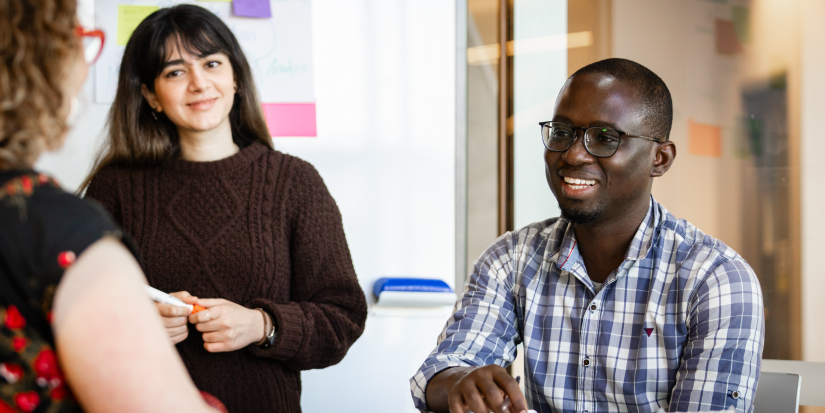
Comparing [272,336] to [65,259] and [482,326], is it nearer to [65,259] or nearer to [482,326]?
[482,326]

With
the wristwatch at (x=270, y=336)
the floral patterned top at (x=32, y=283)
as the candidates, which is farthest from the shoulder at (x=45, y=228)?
the wristwatch at (x=270, y=336)

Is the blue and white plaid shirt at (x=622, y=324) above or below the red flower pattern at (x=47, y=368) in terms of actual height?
below

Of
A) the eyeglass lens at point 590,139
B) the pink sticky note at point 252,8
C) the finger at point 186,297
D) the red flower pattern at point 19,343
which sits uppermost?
the pink sticky note at point 252,8

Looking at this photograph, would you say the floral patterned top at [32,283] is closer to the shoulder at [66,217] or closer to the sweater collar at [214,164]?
the shoulder at [66,217]

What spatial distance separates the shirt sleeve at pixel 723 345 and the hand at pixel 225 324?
80 cm

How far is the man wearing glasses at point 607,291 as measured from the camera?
1.15 metres

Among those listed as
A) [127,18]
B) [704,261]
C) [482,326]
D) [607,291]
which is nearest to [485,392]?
[482,326]

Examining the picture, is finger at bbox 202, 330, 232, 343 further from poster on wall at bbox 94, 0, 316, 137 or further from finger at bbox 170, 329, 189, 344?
poster on wall at bbox 94, 0, 316, 137

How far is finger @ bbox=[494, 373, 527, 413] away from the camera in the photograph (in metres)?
1.01

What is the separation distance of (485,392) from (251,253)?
0.59 meters

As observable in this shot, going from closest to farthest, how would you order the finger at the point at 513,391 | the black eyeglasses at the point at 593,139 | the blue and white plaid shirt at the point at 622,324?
1. the finger at the point at 513,391
2. the blue and white plaid shirt at the point at 622,324
3. the black eyeglasses at the point at 593,139

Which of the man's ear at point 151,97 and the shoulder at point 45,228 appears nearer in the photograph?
the shoulder at point 45,228

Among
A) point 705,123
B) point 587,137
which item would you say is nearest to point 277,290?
point 587,137

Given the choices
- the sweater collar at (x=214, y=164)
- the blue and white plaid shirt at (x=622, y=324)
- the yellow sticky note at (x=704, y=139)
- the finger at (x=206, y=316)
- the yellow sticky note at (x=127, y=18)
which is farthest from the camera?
the yellow sticky note at (x=127, y=18)
